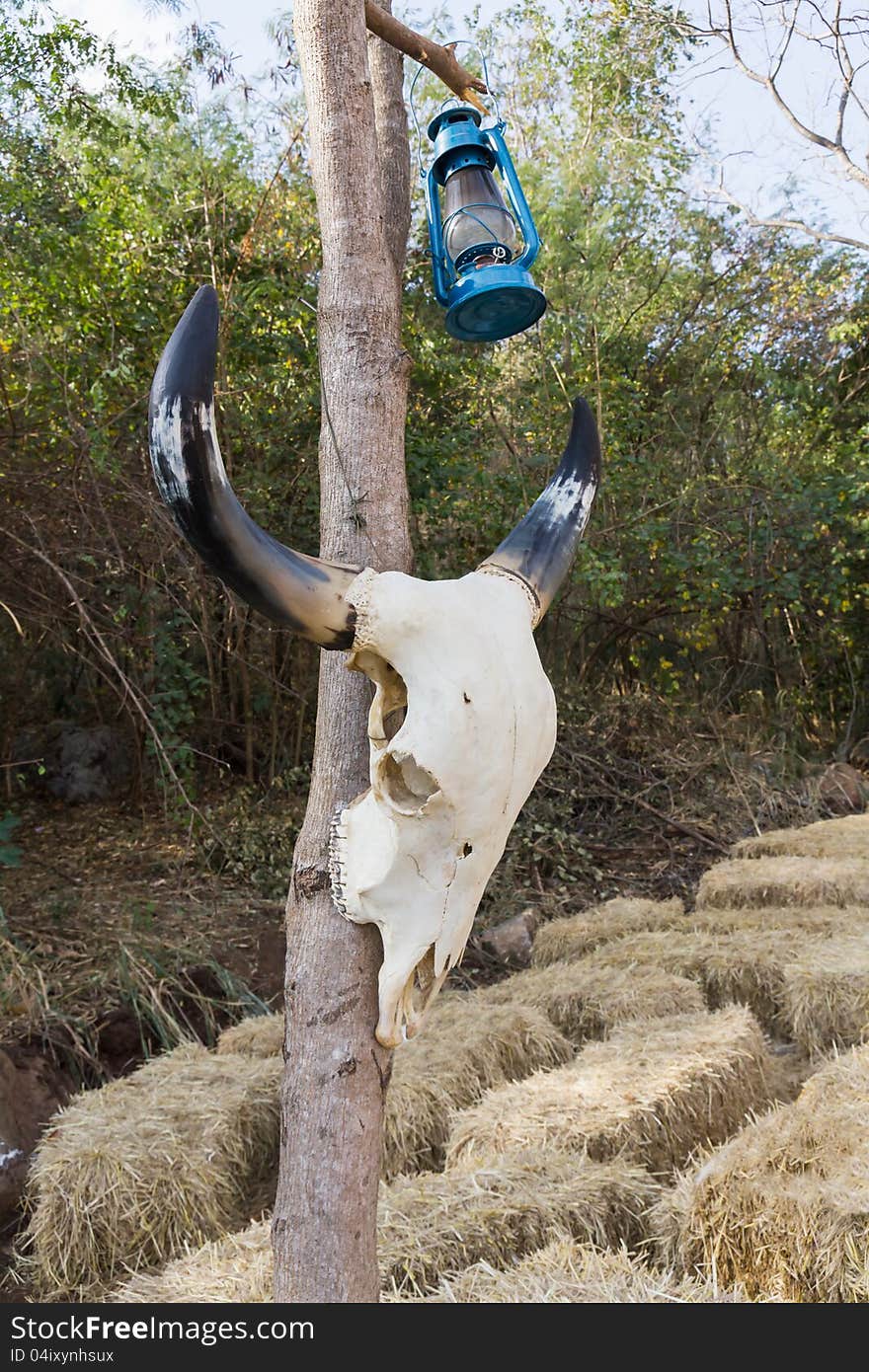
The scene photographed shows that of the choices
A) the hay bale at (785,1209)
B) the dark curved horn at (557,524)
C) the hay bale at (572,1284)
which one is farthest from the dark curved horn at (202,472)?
the hay bale at (785,1209)

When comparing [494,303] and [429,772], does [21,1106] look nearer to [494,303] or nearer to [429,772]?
[429,772]

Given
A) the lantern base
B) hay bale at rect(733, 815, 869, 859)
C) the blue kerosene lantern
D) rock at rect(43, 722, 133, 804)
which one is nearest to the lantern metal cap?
the blue kerosene lantern

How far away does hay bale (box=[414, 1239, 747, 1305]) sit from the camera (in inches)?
79.0

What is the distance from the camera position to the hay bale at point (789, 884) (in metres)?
4.63

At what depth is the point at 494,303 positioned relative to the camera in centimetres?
184

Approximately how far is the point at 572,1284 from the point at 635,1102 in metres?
0.87

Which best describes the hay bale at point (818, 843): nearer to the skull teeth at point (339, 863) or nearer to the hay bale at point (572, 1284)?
the hay bale at point (572, 1284)

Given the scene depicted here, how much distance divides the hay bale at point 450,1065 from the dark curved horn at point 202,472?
6.55 feet

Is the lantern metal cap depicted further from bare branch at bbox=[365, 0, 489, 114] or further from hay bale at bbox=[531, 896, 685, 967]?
hay bale at bbox=[531, 896, 685, 967]

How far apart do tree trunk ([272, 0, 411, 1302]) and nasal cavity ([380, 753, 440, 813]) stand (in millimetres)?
91

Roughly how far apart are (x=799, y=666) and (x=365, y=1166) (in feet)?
27.8

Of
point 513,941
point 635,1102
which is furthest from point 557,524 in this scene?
point 513,941

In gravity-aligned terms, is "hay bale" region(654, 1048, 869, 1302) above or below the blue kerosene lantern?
below

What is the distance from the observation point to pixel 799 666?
925 centimetres
